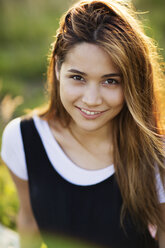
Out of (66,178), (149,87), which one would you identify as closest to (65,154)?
(66,178)

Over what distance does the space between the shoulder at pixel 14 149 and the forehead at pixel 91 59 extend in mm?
583

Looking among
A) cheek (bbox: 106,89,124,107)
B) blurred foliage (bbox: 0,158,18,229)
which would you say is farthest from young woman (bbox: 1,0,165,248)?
blurred foliage (bbox: 0,158,18,229)

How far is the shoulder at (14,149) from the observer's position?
1.89 meters

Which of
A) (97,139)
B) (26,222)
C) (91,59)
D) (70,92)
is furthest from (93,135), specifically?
(26,222)

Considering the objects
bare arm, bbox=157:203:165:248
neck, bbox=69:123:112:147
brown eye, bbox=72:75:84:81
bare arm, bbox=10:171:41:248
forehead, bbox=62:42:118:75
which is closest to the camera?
forehead, bbox=62:42:118:75

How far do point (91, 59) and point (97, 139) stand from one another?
0.54m

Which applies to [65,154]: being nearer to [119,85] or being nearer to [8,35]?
[119,85]

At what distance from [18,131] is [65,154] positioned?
28cm

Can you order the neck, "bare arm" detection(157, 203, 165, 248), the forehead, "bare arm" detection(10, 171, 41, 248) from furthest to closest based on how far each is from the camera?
"bare arm" detection(10, 171, 41, 248), the neck, "bare arm" detection(157, 203, 165, 248), the forehead

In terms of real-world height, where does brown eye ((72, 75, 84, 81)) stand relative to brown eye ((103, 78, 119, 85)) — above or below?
above

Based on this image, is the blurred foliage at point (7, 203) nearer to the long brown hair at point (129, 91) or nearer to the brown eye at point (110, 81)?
the long brown hair at point (129, 91)

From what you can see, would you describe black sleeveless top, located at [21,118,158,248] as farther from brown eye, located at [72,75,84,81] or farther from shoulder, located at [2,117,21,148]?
brown eye, located at [72,75,84,81]

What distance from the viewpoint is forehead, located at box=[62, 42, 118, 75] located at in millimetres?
1429

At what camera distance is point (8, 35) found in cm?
577
